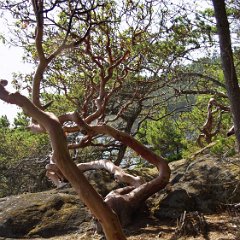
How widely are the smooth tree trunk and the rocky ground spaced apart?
102cm

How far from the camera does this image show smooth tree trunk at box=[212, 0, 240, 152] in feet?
16.3

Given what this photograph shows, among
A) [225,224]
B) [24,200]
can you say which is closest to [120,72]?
[24,200]

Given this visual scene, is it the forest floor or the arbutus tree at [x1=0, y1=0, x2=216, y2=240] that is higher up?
the arbutus tree at [x1=0, y1=0, x2=216, y2=240]

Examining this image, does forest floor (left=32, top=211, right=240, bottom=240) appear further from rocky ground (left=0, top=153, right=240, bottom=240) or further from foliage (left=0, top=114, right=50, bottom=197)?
foliage (left=0, top=114, right=50, bottom=197)

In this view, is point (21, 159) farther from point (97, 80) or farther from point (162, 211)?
point (162, 211)

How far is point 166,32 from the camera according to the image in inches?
312

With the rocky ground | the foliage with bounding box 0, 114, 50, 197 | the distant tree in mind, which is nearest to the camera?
the rocky ground

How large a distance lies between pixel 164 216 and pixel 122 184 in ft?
5.02

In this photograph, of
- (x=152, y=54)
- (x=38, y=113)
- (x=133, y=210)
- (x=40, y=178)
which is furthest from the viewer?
(x=40, y=178)

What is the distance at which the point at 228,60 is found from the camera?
5047 millimetres

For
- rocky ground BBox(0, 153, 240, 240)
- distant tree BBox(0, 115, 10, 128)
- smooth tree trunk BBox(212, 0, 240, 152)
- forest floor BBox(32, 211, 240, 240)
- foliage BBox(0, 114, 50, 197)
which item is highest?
distant tree BBox(0, 115, 10, 128)

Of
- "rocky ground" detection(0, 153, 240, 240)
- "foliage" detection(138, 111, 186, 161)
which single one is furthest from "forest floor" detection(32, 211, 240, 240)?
"foliage" detection(138, 111, 186, 161)

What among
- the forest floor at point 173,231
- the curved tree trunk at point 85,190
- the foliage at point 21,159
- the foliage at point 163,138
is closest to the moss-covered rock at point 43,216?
the forest floor at point 173,231

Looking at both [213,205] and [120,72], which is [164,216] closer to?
[213,205]
